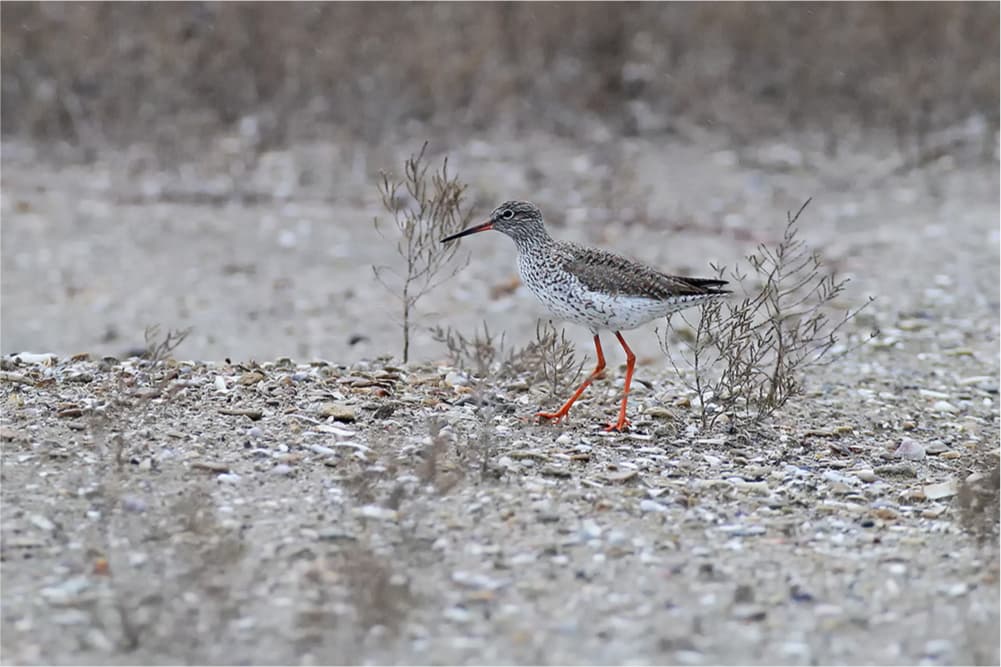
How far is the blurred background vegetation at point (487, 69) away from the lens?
1532 cm

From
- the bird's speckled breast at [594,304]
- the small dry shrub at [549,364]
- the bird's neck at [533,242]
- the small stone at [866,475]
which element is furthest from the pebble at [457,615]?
the bird's neck at [533,242]

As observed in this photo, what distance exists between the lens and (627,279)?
21.6 ft

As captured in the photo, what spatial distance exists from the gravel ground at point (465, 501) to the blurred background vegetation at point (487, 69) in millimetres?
5233

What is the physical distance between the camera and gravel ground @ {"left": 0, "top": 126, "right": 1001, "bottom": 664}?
460cm

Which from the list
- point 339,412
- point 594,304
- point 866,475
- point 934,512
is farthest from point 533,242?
point 934,512

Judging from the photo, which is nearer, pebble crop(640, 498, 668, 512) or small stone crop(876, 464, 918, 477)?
pebble crop(640, 498, 668, 512)

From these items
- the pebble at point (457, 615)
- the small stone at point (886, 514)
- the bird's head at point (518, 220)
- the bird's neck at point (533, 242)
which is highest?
the bird's head at point (518, 220)

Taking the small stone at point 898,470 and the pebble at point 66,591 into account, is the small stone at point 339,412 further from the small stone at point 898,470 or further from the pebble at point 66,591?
the small stone at point 898,470

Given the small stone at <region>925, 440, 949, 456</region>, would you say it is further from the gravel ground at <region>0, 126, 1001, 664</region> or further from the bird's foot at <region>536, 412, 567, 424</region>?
the bird's foot at <region>536, 412, 567, 424</region>

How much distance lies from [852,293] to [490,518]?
611 centimetres

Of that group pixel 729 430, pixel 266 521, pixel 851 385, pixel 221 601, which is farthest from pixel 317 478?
pixel 851 385

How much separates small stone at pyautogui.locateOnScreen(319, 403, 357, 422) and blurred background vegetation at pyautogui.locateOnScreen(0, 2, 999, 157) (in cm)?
859

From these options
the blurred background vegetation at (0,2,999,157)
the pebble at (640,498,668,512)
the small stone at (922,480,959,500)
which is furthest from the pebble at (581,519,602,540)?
the blurred background vegetation at (0,2,999,157)

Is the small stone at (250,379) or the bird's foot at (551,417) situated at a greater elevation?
the small stone at (250,379)
